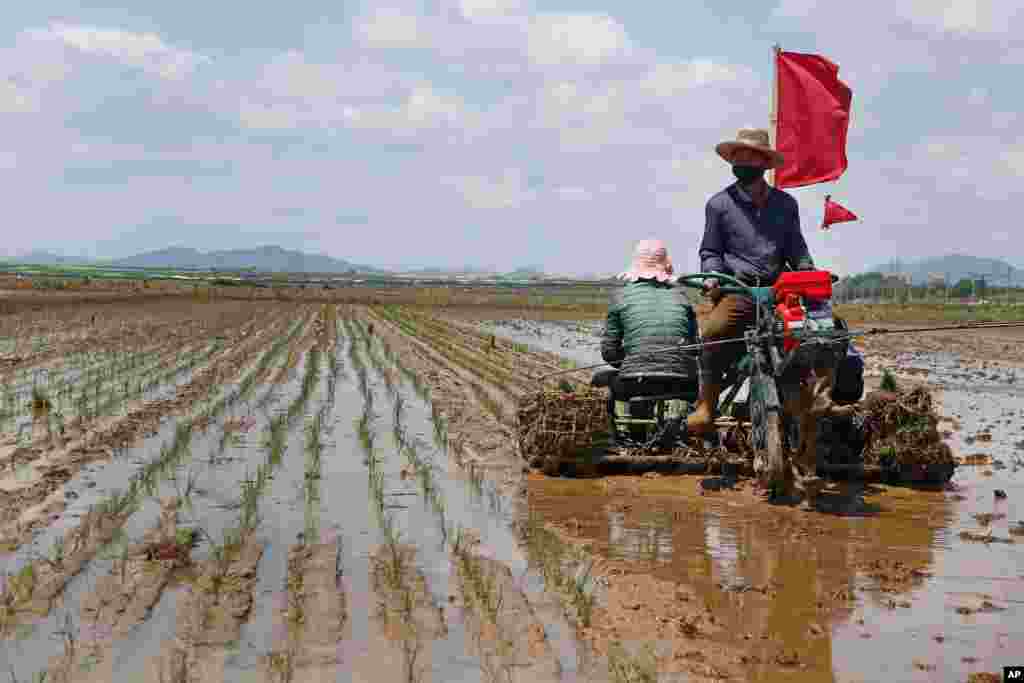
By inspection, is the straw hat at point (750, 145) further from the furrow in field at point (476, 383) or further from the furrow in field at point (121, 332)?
the furrow in field at point (121, 332)

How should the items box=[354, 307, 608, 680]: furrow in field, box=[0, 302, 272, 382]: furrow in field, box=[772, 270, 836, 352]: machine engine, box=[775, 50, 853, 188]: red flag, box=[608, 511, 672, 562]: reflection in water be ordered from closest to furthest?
box=[354, 307, 608, 680]: furrow in field, box=[608, 511, 672, 562]: reflection in water, box=[772, 270, 836, 352]: machine engine, box=[775, 50, 853, 188]: red flag, box=[0, 302, 272, 382]: furrow in field

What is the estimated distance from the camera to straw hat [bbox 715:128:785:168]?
277 inches

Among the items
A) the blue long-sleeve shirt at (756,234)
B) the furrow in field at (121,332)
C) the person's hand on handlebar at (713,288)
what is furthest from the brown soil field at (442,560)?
the furrow in field at (121,332)

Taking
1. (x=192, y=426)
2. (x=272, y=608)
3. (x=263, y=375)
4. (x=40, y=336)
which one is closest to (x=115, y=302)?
(x=40, y=336)

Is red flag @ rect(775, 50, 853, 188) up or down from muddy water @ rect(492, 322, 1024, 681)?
up

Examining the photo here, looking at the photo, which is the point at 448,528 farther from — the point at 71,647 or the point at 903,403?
the point at 903,403

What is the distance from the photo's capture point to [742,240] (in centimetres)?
720

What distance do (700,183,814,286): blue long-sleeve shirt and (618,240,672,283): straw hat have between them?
0.72 m

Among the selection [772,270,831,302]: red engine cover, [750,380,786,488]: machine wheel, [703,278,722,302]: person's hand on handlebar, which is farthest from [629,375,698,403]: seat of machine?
[772,270,831,302]: red engine cover

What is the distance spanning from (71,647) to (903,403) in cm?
536

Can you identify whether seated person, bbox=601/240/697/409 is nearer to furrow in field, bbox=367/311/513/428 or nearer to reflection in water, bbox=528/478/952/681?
reflection in water, bbox=528/478/952/681

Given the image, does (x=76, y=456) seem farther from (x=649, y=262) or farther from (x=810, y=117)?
(x=810, y=117)

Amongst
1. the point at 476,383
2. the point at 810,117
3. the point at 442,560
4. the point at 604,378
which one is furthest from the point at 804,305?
the point at 476,383

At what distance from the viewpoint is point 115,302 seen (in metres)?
39.0
